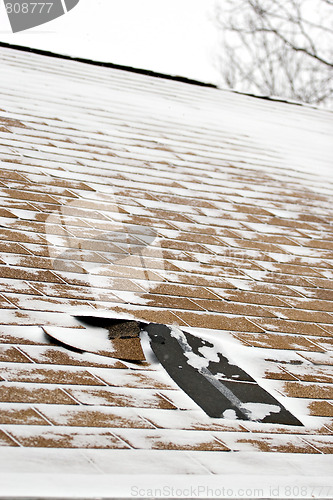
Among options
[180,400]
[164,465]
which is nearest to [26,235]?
[180,400]

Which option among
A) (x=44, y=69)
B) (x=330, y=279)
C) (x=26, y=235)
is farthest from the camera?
(x=44, y=69)

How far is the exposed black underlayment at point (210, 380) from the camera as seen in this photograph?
235 cm

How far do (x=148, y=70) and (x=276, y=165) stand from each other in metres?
2.79

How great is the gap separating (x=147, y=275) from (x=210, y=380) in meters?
0.85

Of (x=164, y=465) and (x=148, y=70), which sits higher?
(x=148, y=70)

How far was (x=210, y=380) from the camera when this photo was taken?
2.48 meters

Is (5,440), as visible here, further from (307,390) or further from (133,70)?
(133,70)

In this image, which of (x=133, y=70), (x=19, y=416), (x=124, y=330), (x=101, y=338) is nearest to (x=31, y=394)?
(x=19, y=416)

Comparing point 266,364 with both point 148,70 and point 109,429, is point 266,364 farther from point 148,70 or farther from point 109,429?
point 148,70

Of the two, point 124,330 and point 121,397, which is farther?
point 124,330

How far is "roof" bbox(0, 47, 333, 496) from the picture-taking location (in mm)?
2002

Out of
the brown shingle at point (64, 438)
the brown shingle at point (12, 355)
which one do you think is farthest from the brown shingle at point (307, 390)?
the brown shingle at point (12, 355)

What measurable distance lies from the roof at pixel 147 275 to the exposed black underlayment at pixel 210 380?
0.16ft

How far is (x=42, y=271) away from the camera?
114 inches
